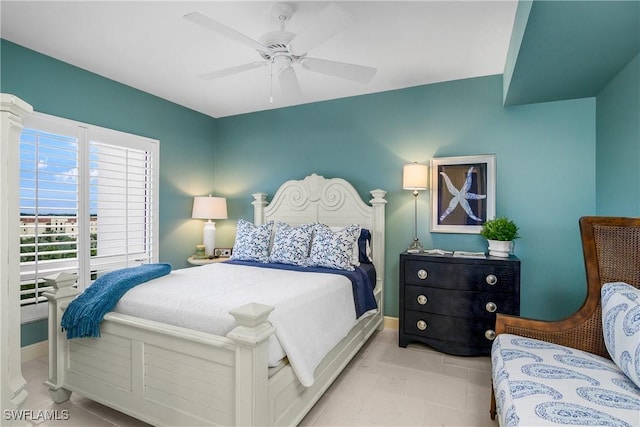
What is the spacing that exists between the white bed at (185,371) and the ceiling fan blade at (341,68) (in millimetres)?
1632

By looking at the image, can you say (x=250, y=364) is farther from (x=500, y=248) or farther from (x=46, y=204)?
(x=46, y=204)

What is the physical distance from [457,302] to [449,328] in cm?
25

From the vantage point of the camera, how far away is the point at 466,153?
3.25 m

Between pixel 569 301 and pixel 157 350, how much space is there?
3.37 meters

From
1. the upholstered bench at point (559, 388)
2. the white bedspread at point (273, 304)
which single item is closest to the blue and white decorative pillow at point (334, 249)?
the white bedspread at point (273, 304)

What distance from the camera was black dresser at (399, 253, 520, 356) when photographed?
2.67 meters

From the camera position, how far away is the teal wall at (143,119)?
2.71 metres

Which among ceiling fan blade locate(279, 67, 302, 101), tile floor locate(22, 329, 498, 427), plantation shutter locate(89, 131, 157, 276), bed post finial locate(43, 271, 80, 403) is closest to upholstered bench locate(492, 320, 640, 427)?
tile floor locate(22, 329, 498, 427)

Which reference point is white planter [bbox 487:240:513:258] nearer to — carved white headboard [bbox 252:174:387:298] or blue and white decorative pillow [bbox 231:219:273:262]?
carved white headboard [bbox 252:174:387:298]

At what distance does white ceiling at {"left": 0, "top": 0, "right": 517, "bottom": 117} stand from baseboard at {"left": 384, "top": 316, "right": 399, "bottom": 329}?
2546 mm

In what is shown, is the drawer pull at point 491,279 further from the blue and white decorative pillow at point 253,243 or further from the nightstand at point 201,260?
the nightstand at point 201,260

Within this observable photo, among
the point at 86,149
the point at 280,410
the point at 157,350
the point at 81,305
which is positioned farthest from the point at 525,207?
the point at 86,149

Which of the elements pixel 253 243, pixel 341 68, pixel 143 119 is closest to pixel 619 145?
pixel 341 68

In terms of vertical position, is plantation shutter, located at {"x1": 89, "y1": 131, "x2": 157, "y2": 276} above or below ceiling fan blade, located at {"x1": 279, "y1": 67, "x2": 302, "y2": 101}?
below
